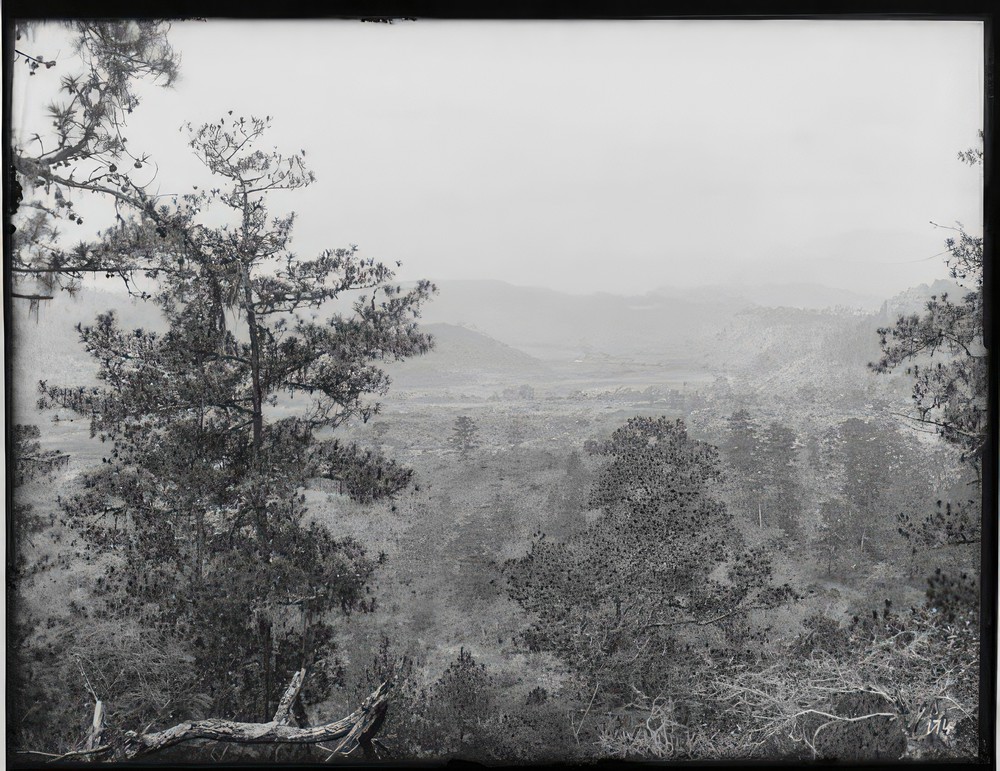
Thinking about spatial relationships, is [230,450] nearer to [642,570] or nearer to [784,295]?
[642,570]

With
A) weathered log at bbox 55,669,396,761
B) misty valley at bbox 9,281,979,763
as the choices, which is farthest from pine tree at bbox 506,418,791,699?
weathered log at bbox 55,669,396,761

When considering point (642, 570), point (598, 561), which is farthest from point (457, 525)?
point (642, 570)

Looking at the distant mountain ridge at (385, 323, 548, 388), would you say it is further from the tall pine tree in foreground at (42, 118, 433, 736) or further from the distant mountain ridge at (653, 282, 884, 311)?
the distant mountain ridge at (653, 282, 884, 311)

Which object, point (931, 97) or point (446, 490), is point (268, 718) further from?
point (931, 97)

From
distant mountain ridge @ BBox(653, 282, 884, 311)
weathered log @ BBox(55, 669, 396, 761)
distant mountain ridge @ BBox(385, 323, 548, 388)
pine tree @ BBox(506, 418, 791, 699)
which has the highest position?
distant mountain ridge @ BBox(653, 282, 884, 311)

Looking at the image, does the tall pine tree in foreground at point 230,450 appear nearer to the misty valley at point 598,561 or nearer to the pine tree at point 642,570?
the misty valley at point 598,561

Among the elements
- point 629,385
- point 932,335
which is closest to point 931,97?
point 932,335
